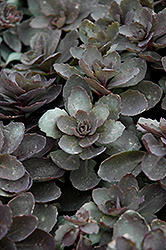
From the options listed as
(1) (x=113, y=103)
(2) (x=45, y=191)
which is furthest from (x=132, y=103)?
(2) (x=45, y=191)

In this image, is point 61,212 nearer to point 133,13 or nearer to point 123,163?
point 123,163

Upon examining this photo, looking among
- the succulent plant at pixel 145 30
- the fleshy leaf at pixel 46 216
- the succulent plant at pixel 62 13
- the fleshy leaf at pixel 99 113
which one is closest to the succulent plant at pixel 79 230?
the fleshy leaf at pixel 46 216

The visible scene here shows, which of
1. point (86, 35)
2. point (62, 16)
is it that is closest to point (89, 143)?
point (86, 35)

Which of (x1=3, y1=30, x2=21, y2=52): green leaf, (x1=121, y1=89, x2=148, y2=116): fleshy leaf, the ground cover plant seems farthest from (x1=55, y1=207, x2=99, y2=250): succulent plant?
(x1=3, y1=30, x2=21, y2=52): green leaf

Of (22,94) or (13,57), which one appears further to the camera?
(13,57)

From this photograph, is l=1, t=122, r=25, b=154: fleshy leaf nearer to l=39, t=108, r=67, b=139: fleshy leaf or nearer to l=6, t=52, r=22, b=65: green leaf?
l=39, t=108, r=67, b=139: fleshy leaf

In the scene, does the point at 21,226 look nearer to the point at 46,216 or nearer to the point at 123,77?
the point at 46,216
